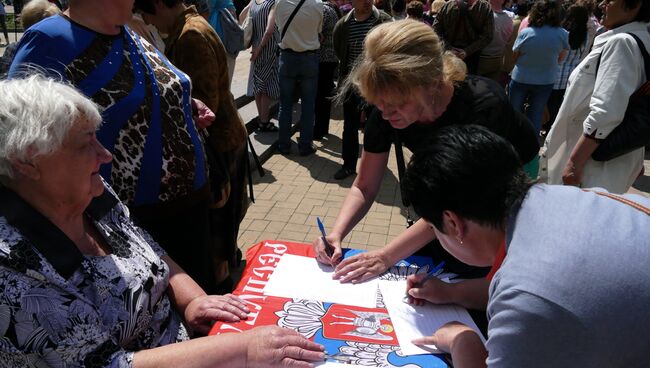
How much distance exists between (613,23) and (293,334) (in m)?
2.12

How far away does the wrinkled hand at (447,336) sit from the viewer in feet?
4.16

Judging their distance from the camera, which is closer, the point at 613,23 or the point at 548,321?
the point at 548,321

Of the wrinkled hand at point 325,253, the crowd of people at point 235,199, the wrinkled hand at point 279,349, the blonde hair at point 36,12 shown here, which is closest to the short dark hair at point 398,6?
the crowd of people at point 235,199

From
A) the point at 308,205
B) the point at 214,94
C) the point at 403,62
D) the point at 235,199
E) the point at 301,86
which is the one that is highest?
the point at 403,62

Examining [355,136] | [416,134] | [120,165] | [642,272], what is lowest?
[355,136]

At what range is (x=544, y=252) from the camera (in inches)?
35.8

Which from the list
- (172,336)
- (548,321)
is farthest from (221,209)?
(548,321)

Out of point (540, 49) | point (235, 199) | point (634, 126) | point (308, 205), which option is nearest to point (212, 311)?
point (235, 199)

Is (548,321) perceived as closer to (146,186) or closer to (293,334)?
(293,334)

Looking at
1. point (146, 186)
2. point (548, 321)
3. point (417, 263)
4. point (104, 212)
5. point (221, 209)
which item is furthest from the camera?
point (221, 209)

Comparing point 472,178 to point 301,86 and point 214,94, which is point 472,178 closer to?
point 214,94

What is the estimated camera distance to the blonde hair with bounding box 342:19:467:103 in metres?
1.63

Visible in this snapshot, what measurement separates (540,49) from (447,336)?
175 inches

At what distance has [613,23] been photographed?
7.52 feet
